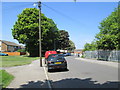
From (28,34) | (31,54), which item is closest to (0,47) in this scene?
(31,54)

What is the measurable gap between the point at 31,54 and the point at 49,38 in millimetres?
7890

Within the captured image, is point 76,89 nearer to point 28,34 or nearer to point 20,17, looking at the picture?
point 28,34

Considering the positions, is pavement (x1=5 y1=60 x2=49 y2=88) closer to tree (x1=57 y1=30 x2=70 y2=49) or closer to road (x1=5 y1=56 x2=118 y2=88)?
road (x1=5 y1=56 x2=118 y2=88)

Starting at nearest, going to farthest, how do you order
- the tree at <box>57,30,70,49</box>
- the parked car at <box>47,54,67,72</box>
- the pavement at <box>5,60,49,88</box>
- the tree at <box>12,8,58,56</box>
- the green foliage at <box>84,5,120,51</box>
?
the pavement at <box>5,60,49,88</box>, the parked car at <box>47,54,67,72</box>, the green foliage at <box>84,5,120,51</box>, the tree at <box>12,8,58,56</box>, the tree at <box>57,30,70,49</box>

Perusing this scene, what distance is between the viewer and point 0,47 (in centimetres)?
9112

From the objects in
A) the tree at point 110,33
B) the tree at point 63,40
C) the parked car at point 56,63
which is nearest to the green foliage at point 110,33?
the tree at point 110,33

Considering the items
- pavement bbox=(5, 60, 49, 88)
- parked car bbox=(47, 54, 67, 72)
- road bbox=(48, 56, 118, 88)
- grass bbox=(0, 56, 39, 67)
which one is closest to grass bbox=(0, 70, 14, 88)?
pavement bbox=(5, 60, 49, 88)

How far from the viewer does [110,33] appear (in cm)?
3028

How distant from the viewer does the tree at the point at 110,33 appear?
28656 millimetres

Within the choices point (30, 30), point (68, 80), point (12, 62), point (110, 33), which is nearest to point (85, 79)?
point (68, 80)

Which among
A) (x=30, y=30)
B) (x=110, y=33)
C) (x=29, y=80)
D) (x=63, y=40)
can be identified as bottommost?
(x=29, y=80)

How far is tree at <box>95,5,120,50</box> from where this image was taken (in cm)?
2866

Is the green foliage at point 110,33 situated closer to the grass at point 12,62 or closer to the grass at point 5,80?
the grass at point 12,62

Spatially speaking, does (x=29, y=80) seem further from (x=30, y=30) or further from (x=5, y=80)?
(x=30, y=30)
